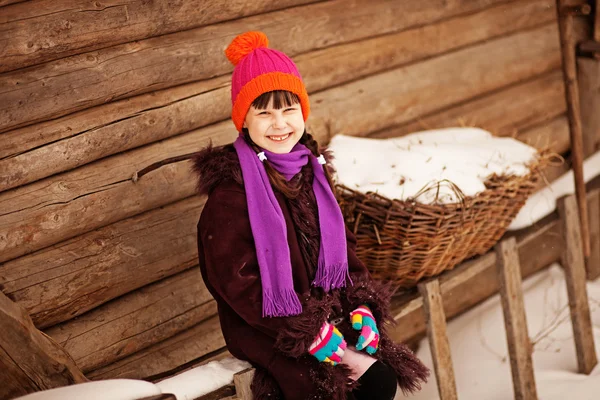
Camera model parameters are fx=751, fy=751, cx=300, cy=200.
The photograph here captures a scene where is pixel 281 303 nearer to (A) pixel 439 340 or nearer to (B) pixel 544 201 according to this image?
(A) pixel 439 340

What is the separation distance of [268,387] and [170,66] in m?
1.25

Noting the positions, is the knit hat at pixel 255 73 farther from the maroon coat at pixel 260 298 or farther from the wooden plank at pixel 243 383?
the wooden plank at pixel 243 383

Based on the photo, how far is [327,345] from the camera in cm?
233

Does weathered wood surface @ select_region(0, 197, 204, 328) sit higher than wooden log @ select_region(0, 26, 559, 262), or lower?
lower

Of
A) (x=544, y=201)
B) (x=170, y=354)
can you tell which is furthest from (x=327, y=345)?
(x=544, y=201)

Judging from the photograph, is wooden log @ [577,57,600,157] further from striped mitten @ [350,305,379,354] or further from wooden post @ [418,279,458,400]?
striped mitten @ [350,305,379,354]

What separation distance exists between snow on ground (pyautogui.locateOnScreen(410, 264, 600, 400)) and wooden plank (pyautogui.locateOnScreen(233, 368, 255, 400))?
154cm

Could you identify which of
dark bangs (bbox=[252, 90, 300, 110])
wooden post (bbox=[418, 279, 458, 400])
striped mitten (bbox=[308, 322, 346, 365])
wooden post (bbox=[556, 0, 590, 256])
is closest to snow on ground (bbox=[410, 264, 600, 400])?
wooden post (bbox=[418, 279, 458, 400])

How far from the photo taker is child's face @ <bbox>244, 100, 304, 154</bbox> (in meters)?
2.41

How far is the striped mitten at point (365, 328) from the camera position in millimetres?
2420

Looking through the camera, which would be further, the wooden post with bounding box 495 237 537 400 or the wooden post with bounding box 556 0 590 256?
the wooden post with bounding box 556 0 590 256

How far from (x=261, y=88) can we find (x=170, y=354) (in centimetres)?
122

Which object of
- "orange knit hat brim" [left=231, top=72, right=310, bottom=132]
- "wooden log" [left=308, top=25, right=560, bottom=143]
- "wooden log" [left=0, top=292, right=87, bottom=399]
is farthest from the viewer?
"wooden log" [left=308, top=25, right=560, bottom=143]

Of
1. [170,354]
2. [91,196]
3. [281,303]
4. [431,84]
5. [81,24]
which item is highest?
[81,24]
